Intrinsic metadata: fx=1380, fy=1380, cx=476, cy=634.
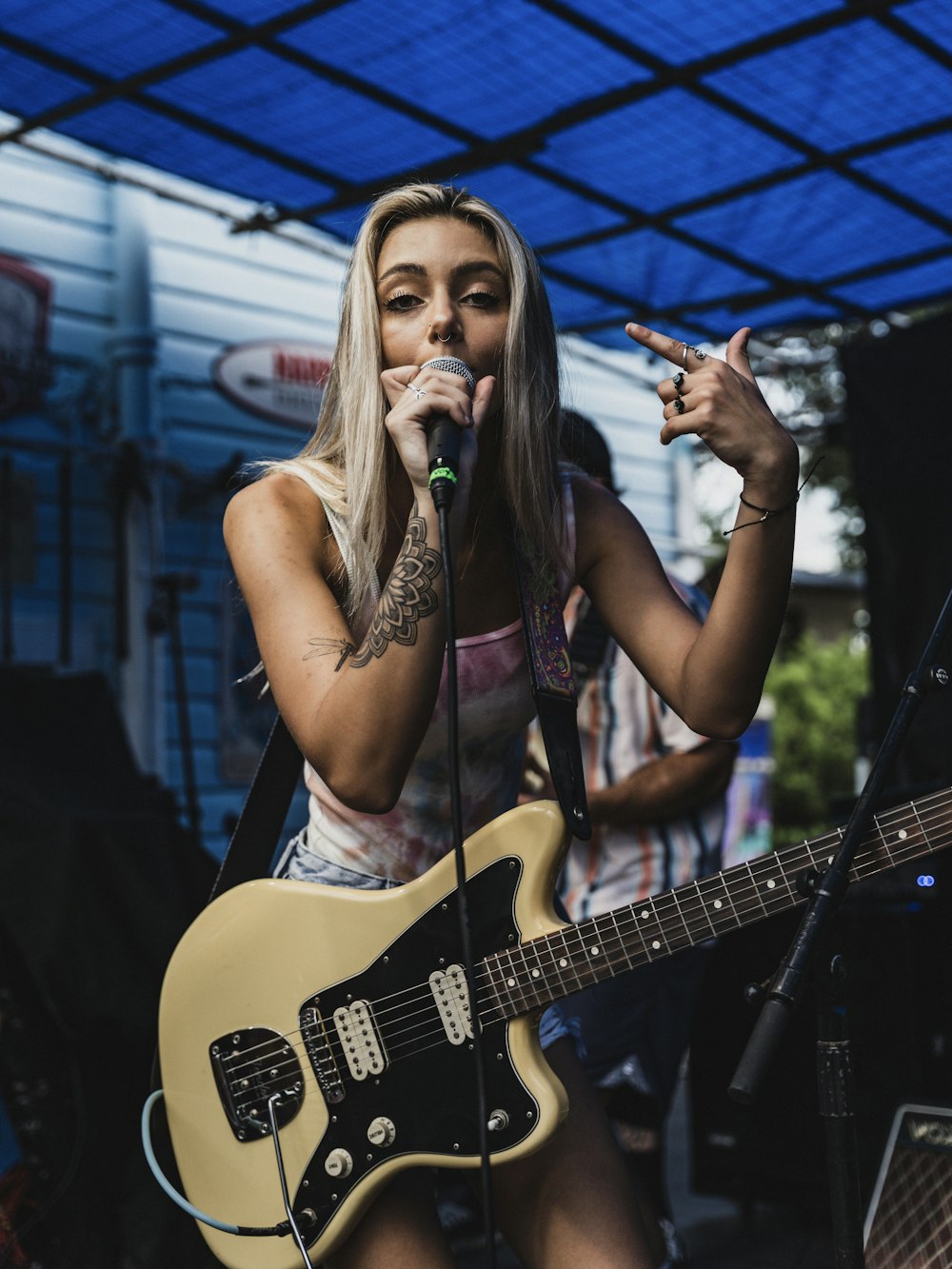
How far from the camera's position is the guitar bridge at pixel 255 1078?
7.41ft

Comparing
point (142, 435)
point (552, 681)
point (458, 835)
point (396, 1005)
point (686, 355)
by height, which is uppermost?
point (142, 435)

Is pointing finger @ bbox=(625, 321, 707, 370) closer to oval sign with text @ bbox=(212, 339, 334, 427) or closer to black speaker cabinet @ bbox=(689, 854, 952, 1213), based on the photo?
black speaker cabinet @ bbox=(689, 854, 952, 1213)

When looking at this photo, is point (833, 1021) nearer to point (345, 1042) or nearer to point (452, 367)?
point (345, 1042)

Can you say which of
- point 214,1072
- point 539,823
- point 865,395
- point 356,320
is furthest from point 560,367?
point 865,395

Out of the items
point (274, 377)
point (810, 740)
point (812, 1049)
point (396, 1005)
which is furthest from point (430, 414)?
point (810, 740)

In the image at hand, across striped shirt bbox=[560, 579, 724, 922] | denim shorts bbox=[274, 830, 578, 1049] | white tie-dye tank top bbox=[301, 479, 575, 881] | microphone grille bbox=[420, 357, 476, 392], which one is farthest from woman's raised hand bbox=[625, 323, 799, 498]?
striped shirt bbox=[560, 579, 724, 922]

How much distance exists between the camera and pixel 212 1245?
2.31 metres

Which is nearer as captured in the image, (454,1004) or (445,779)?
(454,1004)

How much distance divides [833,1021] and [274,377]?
6.20 metres

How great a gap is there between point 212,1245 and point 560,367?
164 centimetres

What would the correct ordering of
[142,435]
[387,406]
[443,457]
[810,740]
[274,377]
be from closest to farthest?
[443,457], [387,406], [142,435], [274,377], [810,740]

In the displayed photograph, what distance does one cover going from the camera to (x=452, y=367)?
2059 millimetres

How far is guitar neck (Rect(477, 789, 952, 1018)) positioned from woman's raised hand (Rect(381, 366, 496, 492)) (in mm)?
742

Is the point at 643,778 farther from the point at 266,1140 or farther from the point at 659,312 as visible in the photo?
the point at 659,312
